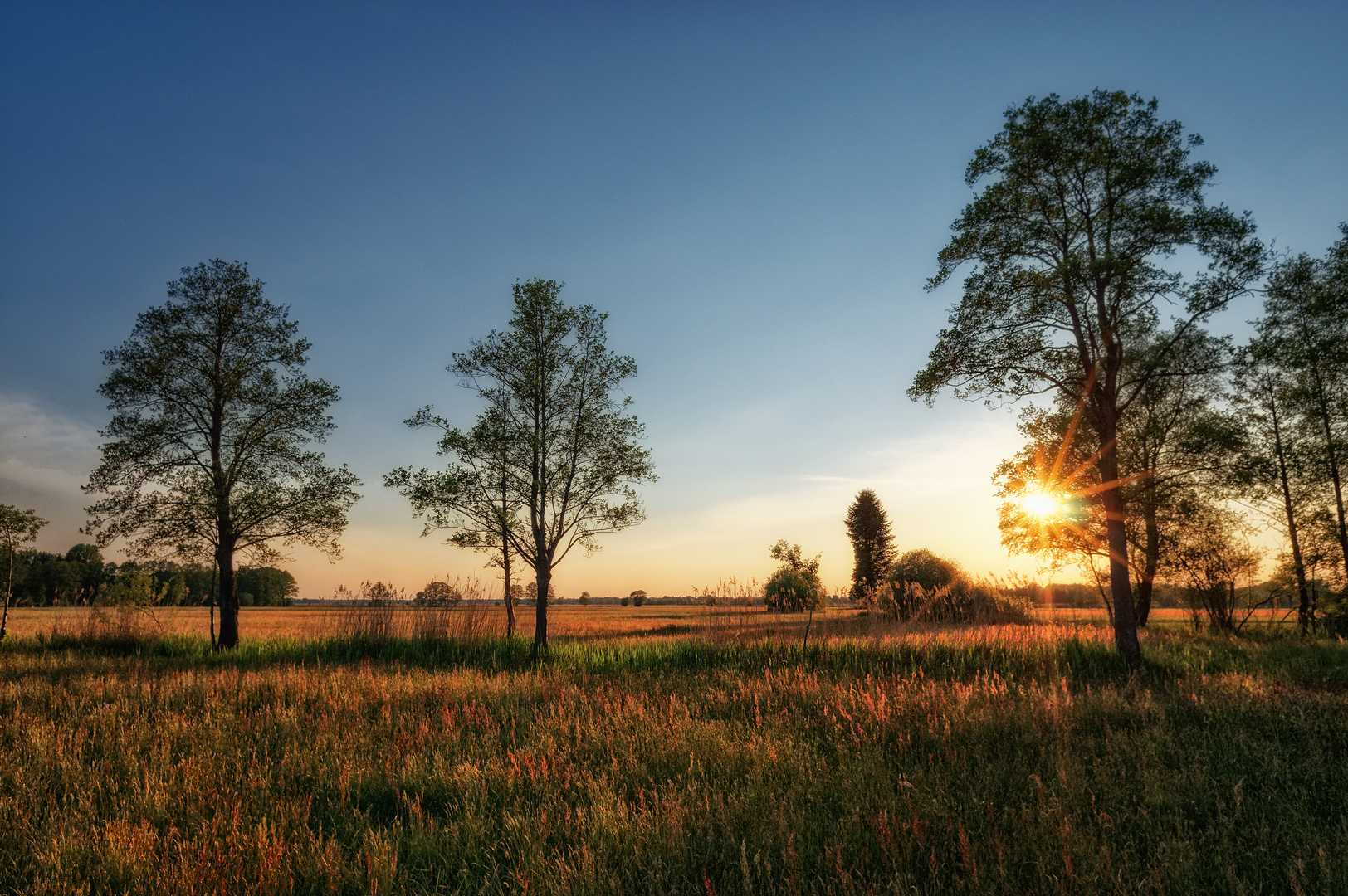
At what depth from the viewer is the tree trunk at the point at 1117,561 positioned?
10.3m

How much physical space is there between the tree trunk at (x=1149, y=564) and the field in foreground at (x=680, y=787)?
13.9 metres

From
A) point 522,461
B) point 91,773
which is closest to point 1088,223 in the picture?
point 522,461

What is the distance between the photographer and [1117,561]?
10.4 meters

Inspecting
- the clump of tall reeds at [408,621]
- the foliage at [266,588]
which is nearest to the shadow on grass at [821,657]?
the clump of tall reeds at [408,621]

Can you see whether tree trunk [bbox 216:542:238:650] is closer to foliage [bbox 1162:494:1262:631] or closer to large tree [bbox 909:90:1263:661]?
large tree [bbox 909:90:1263:661]

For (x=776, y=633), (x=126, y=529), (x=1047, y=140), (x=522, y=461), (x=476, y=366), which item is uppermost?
(x=1047, y=140)

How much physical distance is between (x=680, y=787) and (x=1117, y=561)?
388 inches

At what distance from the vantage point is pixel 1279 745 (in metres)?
5.21

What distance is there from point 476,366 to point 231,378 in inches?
322

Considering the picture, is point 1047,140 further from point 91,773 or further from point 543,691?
point 91,773

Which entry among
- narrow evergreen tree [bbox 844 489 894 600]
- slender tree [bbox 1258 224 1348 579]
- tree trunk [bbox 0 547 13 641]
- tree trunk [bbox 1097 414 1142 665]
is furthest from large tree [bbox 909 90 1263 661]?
narrow evergreen tree [bbox 844 489 894 600]

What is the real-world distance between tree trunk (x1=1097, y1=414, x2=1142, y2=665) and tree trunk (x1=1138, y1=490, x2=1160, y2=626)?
41.8ft

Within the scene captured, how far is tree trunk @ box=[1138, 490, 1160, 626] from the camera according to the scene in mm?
21172

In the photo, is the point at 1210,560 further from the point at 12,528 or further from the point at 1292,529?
the point at 12,528
